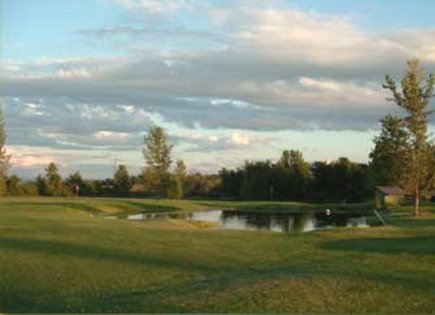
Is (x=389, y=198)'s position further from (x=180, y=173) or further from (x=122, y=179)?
(x=122, y=179)

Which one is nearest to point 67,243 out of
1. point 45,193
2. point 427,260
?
point 427,260

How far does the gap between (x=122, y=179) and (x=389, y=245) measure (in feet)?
308

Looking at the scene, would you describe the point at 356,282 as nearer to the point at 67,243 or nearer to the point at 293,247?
the point at 293,247

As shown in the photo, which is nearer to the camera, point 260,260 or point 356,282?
point 356,282

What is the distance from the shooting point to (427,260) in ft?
63.2

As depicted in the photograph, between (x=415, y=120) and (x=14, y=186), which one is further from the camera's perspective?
(x=14, y=186)

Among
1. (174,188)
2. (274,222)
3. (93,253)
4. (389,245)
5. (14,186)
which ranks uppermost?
(174,188)

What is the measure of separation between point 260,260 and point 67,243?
6866 millimetres

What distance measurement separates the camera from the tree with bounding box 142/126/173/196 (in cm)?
8425

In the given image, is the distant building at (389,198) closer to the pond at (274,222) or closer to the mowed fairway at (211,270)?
the pond at (274,222)

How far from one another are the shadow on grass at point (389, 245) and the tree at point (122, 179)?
90.7m

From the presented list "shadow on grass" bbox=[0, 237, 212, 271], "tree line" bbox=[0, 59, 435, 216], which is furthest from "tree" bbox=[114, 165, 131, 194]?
"shadow on grass" bbox=[0, 237, 212, 271]

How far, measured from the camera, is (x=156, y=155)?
84.5m

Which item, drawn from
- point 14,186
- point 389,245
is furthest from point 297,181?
point 389,245
